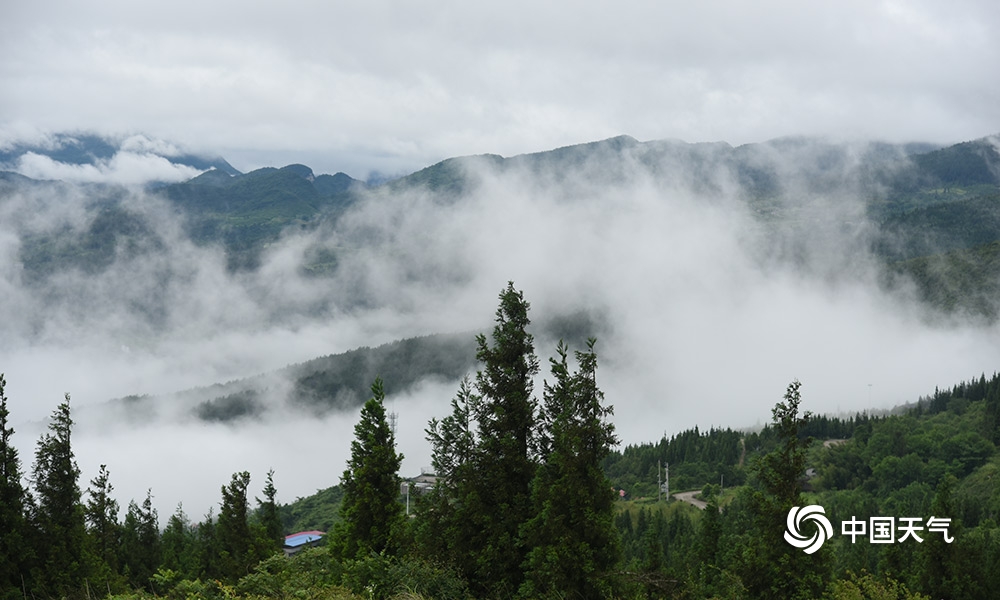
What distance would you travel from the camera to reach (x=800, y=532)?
24.0 meters

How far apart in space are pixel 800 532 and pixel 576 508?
31.4ft

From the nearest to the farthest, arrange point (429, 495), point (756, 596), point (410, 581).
A: point (410, 581) → point (429, 495) → point (756, 596)

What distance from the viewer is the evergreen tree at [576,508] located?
19109mm

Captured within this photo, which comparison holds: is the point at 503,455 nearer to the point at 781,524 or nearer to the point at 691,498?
the point at 781,524

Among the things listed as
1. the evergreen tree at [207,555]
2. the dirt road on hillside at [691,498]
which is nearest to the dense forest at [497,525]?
the evergreen tree at [207,555]

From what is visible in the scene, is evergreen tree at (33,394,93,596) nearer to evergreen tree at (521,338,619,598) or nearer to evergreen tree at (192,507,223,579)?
evergreen tree at (192,507,223,579)

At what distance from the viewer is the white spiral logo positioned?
2372 centimetres

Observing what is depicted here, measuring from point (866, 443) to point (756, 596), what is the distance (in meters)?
162

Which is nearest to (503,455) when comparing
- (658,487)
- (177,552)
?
(177,552)

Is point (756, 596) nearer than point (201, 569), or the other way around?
point (756, 596)

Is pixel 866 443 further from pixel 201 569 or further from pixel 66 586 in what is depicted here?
pixel 66 586

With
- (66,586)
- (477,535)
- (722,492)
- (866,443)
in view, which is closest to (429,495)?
(477,535)

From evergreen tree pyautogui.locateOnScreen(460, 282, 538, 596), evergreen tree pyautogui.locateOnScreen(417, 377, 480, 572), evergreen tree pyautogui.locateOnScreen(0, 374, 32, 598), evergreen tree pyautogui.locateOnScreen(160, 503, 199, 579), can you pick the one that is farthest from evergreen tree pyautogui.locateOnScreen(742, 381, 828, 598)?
evergreen tree pyautogui.locateOnScreen(160, 503, 199, 579)

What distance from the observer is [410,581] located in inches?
703
